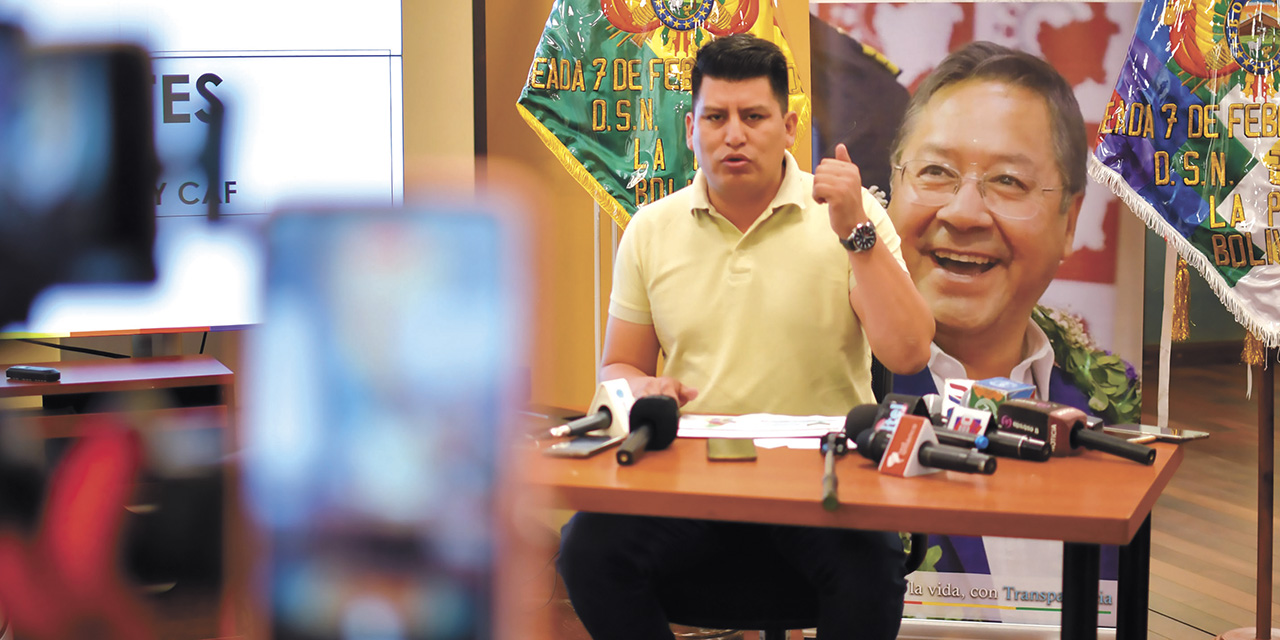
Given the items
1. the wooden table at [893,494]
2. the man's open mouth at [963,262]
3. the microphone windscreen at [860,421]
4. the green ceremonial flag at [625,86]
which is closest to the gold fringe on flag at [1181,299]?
the man's open mouth at [963,262]

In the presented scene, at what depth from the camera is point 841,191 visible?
152 centimetres

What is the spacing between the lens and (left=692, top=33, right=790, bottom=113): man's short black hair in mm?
1789

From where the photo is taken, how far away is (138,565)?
0.25 metres

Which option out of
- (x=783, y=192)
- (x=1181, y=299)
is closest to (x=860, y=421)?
(x=783, y=192)

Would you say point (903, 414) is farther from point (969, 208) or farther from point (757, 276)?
point (969, 208)

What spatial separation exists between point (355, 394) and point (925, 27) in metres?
2.45

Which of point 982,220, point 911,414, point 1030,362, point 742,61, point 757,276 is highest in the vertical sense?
point 742,61

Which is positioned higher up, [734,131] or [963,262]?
[734,131]

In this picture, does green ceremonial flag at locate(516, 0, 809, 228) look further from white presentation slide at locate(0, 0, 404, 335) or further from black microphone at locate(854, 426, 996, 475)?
white presentation slide at locate(0, 0, 404, 335)

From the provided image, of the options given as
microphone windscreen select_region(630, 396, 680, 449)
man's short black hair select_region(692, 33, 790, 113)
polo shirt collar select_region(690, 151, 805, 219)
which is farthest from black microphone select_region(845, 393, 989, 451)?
man's short black hair select_region(692, 33, 790, 113)

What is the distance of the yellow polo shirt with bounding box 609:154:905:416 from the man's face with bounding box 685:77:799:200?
0.05 m

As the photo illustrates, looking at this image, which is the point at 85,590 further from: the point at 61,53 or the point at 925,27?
the point at 925,27

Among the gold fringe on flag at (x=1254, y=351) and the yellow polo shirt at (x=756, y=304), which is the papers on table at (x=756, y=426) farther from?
the gold fringe on flag at (x=1254, y=351)

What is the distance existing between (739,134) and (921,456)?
2.86 ft
